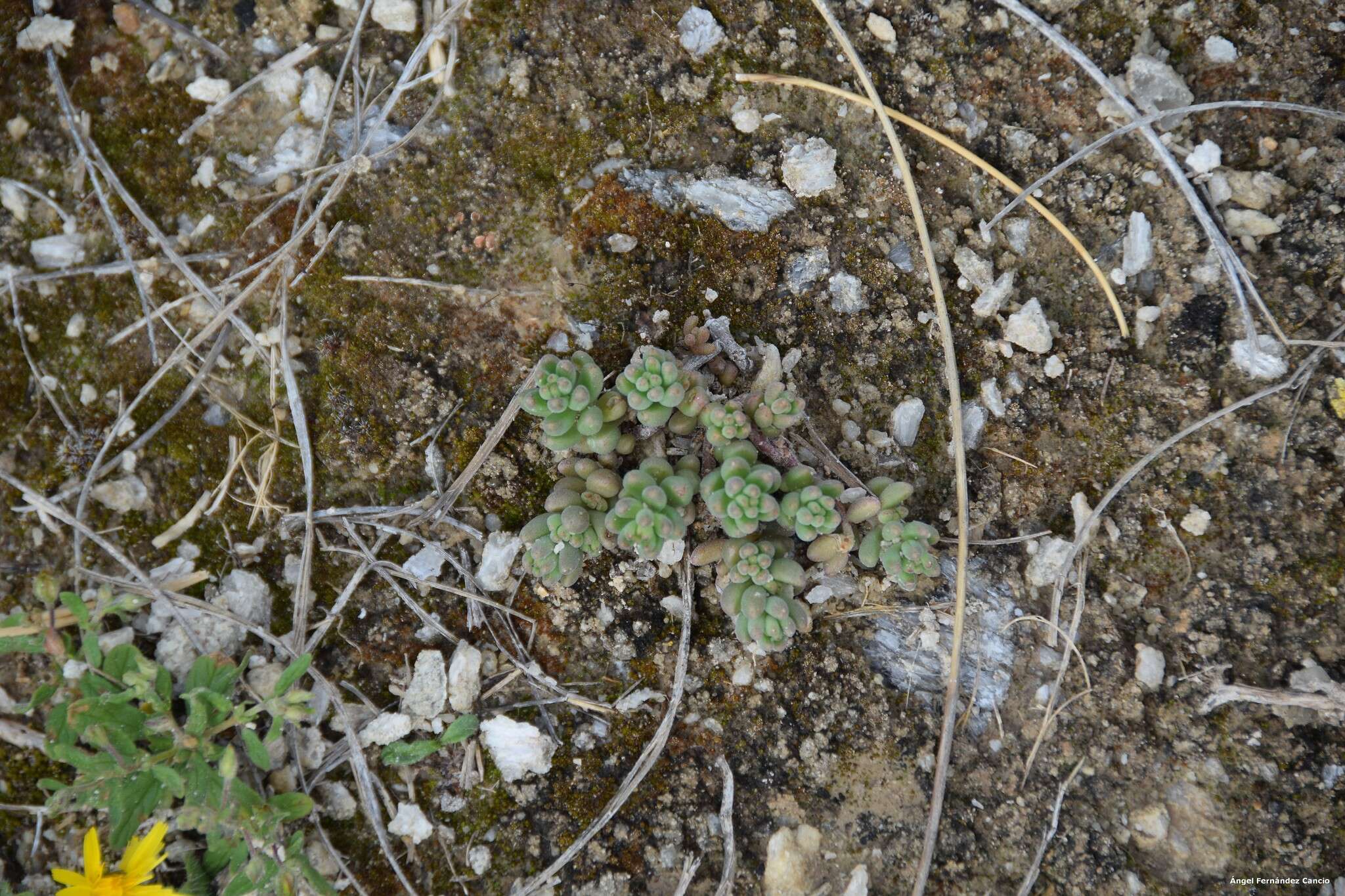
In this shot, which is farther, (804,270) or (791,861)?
(804,270)

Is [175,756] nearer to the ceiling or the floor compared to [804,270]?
nearer to the floor

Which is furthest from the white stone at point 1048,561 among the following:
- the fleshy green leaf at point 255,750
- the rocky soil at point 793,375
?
the fleshy green leaf at point 255,750

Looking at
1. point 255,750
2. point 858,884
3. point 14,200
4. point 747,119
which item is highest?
point 747,119

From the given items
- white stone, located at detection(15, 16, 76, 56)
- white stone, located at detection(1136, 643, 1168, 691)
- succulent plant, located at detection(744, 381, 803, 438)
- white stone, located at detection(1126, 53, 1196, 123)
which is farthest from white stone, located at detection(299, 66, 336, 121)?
white stone, located at detection(1136, 643, 1168, 691)

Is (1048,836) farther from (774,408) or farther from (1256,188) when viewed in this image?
(1256,188)

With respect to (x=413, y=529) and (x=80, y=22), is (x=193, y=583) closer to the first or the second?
(x=413, y=529)

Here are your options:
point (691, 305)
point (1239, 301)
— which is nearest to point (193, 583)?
point (691, 305)

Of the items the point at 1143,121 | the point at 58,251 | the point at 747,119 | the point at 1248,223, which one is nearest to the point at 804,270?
the point at 747,119
